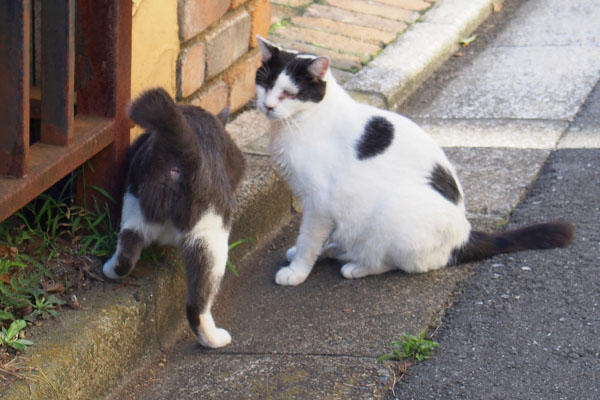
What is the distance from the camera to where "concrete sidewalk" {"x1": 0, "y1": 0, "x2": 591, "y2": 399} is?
2.25 m

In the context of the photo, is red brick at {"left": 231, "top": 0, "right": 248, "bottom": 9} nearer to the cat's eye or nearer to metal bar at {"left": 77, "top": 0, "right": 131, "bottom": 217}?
the cat's eye

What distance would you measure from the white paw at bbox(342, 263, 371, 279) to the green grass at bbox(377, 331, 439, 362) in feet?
1.78

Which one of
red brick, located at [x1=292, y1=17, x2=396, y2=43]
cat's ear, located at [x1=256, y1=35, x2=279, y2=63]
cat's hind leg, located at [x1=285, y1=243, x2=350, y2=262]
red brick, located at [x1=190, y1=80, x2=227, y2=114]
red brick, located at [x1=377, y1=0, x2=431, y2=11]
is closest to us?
cat's ear, located at [x1=256, y1=35, x2=279, y2=63]

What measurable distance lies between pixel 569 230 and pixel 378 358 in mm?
1016

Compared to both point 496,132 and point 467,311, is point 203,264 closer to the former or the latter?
point 467,311

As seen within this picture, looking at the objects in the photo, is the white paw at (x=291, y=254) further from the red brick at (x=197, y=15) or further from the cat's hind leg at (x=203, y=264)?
the red brick at (x=197, y=15)

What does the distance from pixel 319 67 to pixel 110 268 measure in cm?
100

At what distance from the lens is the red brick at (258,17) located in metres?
3.77

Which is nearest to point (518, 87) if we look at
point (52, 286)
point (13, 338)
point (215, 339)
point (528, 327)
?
point (528, 327)

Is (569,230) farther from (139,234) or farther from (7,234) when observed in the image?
(7,234)

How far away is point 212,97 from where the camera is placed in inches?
138

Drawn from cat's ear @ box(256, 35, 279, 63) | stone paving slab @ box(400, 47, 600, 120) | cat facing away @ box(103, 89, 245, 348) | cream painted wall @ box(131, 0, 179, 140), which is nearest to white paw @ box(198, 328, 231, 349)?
cat facing away @ box(103, 89, 245, 348)

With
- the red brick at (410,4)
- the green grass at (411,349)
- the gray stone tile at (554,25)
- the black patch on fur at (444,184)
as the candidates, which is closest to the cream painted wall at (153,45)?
the black patch on fur at (444,184)

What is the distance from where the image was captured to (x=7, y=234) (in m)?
→ 2.51
